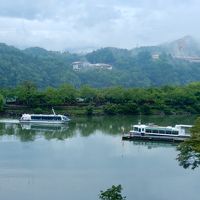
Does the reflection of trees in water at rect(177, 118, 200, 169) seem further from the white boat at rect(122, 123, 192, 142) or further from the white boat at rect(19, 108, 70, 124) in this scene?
the white boat at rect(19, 108, 70, 124)

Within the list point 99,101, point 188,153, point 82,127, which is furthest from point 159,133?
point 99,101

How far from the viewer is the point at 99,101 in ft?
123

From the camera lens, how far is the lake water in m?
14.9

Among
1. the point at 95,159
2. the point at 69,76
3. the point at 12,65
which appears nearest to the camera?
the point at 95,159

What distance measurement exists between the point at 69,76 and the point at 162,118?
31.8 metres

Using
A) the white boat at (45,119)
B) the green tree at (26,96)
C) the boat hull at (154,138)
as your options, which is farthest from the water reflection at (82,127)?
the green tree at (26,96)

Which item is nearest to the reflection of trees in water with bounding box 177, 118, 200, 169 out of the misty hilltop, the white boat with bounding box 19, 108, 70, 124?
the white boat with bounding box 19, 108, 70, 124

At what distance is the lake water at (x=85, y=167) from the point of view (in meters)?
14.9

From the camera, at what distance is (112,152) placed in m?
21.1

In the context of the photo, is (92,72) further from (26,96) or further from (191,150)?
(191,150)

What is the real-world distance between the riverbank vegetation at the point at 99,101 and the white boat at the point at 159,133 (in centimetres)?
931

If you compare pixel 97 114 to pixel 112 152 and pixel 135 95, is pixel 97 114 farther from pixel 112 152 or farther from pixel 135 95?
pixel 112 152

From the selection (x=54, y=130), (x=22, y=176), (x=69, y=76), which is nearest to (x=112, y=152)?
(x=22, y=176)

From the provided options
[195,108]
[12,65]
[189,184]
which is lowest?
[189,184]
